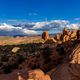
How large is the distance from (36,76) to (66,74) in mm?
4723

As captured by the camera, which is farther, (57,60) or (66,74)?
(57,60)

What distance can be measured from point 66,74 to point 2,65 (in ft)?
80.7

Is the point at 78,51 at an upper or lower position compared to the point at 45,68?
upper

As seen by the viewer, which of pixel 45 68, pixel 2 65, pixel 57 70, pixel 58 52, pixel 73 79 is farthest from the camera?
pixel 2 65

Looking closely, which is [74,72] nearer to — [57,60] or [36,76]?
[36,76]

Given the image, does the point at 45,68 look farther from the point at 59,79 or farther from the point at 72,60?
the point at 59,79

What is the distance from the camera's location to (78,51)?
110 feet

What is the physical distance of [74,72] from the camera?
29266 mm

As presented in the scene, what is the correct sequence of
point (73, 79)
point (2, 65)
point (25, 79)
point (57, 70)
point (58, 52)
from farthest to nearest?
1. point (2, 65)
2. point (58, 52)
3. point (57, 70)
4. point (73, 79)
5. point (25, 79)

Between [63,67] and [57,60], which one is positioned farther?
[57,60]

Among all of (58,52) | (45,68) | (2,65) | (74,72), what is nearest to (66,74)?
(74,72)

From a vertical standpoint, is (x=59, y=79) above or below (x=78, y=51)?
below

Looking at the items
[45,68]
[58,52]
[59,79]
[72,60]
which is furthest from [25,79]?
[58,52]

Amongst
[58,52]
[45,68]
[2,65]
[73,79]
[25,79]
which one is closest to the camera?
[25,79]
